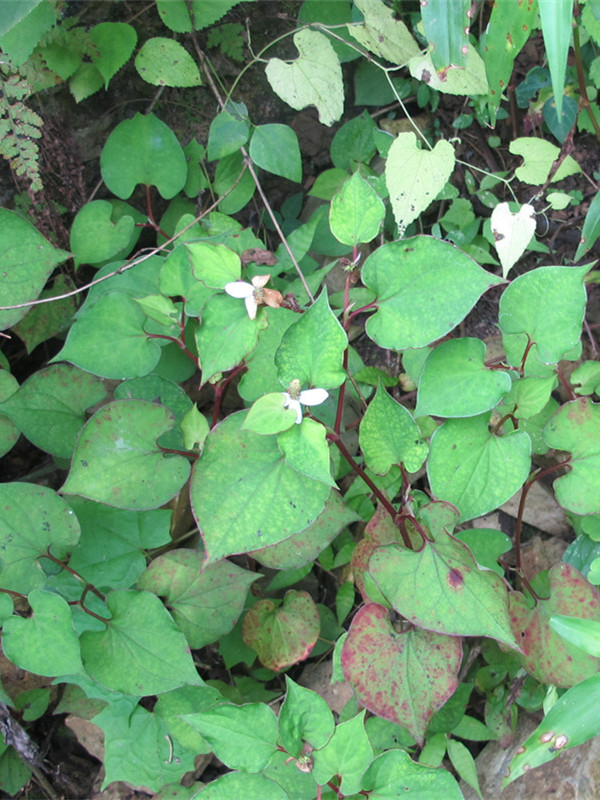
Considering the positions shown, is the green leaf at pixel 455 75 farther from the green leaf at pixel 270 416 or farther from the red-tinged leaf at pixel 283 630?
the red-tinged leaf at pixel 283 630

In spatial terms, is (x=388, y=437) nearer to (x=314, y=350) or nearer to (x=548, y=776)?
(x=314, y=350)

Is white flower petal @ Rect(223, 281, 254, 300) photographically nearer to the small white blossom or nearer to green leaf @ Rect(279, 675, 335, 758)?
the small white blossom

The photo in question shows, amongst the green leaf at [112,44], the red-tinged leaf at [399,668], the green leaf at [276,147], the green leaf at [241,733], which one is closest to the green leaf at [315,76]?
the green leaf at [276,147]

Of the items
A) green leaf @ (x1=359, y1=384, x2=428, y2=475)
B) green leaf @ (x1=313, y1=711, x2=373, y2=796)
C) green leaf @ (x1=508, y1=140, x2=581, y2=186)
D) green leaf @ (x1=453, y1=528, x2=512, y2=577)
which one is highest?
green leaf @ (x1=508, y1=140, x2=581, y2=186)

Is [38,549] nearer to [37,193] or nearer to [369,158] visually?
[37,193]

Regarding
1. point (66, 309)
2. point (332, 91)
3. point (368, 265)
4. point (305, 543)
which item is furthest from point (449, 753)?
point (332, 91)

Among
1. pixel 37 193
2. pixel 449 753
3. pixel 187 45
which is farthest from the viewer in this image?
pixel 187 45

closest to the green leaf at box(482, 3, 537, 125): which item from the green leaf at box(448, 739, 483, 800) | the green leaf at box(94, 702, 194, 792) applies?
the green leaf at box(448, 739, 483, 800)
